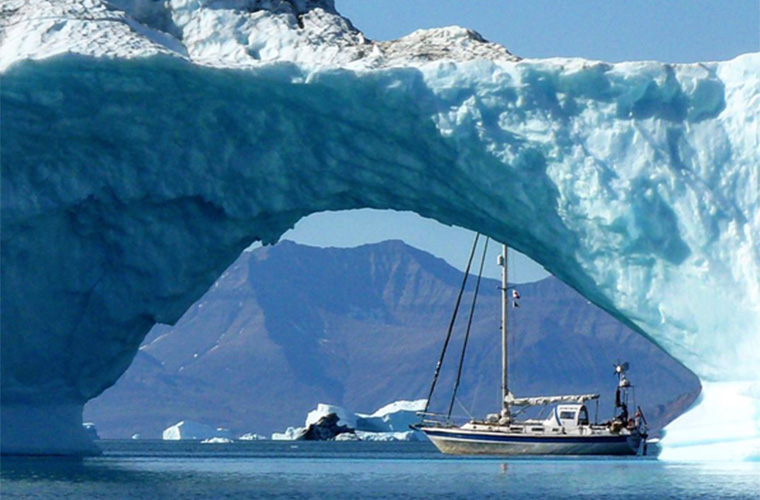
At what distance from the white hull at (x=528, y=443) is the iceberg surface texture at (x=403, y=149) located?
51.4 feet

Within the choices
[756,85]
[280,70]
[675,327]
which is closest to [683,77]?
[756,85]

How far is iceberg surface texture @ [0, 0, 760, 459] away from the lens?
67.4ft

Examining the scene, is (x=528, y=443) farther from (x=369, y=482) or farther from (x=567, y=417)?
(x=369, y=482)

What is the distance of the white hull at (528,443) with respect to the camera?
1497 inches

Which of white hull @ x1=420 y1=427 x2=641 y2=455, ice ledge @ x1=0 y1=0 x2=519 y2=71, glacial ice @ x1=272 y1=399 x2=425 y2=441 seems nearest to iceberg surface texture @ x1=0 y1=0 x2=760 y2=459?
ice ledge @ x1=0 y1=0 x2=519 y2=71

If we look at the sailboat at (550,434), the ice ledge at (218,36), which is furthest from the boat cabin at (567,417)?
the ice ledge at (218,36)

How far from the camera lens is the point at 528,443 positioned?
38.3 m

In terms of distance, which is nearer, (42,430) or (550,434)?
(42,430)

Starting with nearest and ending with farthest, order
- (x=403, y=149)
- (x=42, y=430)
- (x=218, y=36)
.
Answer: (x=403, y=149) < (x=218, y=36) < (x=42, y=430)

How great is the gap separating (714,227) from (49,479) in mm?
8861

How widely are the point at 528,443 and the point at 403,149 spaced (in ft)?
58.7

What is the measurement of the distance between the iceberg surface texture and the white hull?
15.7 metres

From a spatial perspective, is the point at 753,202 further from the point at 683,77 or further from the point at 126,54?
the point at 126,54

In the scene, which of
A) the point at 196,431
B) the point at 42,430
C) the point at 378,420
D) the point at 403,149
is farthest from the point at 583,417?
the point at 196,431
